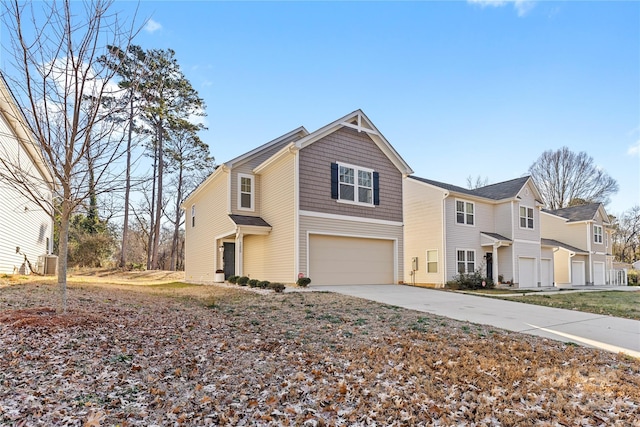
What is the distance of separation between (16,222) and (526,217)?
84.4 feet

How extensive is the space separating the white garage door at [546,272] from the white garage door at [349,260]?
45.0 ft

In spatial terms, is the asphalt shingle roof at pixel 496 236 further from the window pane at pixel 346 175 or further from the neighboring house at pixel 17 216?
the neighboring house at pixel 17 216

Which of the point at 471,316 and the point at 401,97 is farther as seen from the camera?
the point at 401,97

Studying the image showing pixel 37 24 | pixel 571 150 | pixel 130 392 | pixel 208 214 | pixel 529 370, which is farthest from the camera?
pixel 571 150

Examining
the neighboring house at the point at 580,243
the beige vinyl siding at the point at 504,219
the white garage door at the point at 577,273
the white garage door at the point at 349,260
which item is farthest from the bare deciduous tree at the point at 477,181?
the white garage door at the point at 349,260

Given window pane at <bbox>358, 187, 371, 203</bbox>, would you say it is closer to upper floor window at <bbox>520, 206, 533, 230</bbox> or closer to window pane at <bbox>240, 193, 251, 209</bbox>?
window pane at <bbox>240, 193, 251, 209</bbox>

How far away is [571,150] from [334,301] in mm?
39791

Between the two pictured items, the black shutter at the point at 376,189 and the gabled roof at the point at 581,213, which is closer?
the black shutter at the point at 376,189

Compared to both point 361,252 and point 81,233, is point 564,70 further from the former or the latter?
point 81,233

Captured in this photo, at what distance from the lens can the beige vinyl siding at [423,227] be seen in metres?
18.7

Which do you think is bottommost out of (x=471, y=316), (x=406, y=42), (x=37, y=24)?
(x=471, y=316)

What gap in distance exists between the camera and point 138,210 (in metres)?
32.3

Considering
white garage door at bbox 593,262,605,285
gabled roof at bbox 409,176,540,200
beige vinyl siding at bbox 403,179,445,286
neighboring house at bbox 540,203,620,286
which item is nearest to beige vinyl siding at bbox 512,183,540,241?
gabled roof at bbox 409,176,540,200

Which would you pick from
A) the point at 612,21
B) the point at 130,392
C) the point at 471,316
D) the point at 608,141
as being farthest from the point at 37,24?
the point at 608,141
